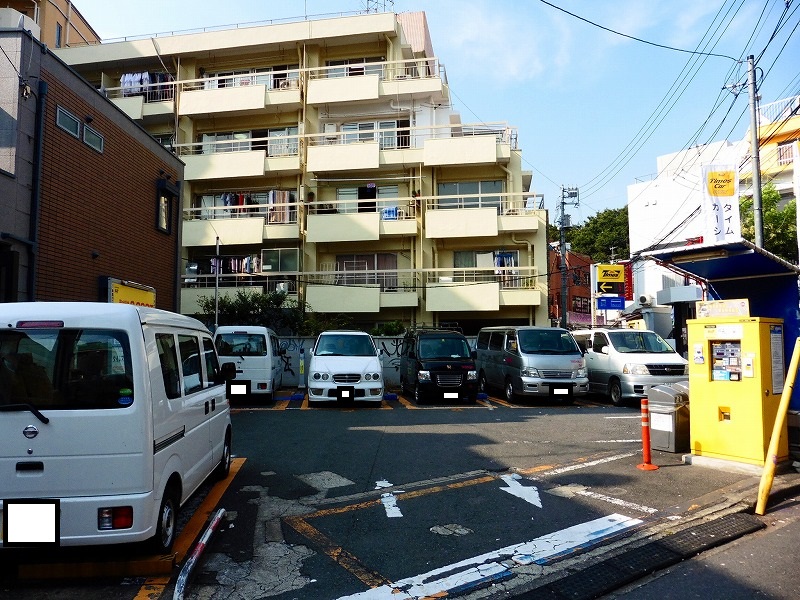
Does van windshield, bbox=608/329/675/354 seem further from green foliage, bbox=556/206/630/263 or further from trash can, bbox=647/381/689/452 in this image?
green foliage, bbox=556/206/630/263

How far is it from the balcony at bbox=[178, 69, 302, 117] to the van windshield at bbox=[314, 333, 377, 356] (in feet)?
51.5

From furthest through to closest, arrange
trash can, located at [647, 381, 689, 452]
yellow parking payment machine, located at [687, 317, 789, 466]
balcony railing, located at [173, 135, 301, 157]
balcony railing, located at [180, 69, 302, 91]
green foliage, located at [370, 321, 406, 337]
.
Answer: balcony railing, located at [180, 69, 302, 91] < balcony railing, located at [173, 135, 301, 157] < green foliage, located at [370, 321, 406, 337] < trash can, located at [647, 381, 689, 452] < yellow parking payment machine, located at [687, 317, 789, 466]

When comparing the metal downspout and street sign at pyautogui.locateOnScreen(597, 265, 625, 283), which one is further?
street sign at pyautogui.locateOnScreen(597, 265, 625, 283)

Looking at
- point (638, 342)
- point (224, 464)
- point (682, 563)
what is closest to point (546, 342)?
point (638, 342)

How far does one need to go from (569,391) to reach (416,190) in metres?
14.4

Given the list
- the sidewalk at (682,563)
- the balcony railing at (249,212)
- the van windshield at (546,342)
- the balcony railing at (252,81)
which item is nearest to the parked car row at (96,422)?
the sidewalk at (682,563)

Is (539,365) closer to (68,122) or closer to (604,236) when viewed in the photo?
(68,122)

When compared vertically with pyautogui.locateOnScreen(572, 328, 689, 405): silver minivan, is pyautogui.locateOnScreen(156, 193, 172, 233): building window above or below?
above

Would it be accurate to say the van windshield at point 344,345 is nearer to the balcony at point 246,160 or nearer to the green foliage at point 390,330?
the green foliage at point 390,330

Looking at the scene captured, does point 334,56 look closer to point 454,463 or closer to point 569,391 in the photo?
point 569,391

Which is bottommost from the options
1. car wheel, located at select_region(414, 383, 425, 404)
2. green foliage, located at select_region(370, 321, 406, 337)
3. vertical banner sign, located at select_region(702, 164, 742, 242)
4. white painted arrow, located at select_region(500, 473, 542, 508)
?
white painted arrow, located at select_region(500, 473, 542, 508)

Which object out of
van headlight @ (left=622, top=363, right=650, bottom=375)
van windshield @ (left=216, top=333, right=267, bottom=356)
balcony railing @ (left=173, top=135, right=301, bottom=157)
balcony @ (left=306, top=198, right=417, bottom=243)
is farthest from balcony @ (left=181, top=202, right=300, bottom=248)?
van headlight @ (left=622, top=363, right=650, bottom=375)

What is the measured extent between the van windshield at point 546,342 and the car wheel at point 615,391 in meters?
1.19

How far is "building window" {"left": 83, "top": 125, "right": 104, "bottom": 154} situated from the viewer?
12219mm
